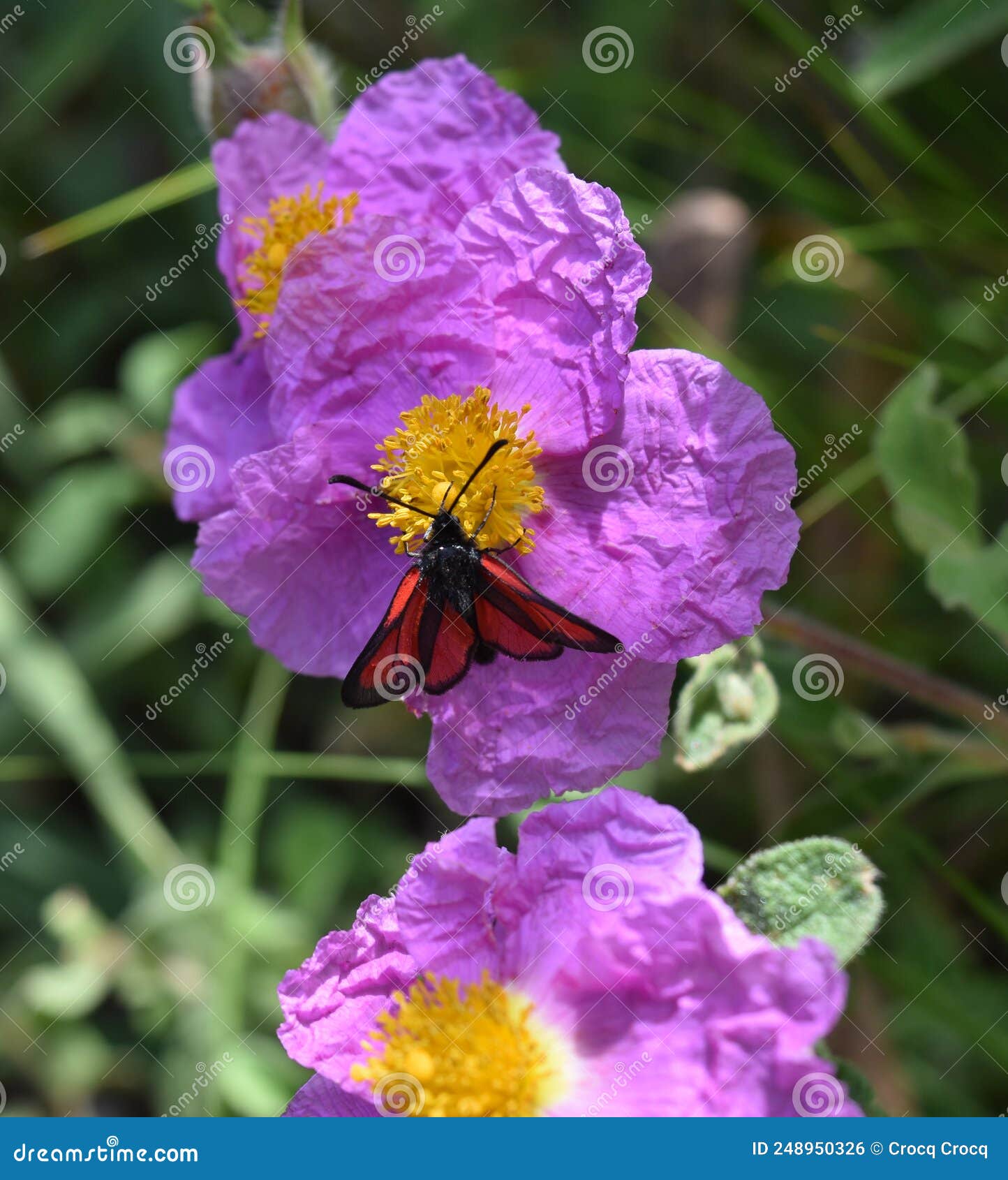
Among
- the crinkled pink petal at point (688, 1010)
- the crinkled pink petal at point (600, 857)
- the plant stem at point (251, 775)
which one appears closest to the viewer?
the crinkled pink petal at point (688, 1010)

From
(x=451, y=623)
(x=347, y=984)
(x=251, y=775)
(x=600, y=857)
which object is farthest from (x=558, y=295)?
(x=251, y=775)

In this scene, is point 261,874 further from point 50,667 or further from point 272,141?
point 272,141

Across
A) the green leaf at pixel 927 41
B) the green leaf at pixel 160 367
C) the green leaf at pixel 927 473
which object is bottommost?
the green leaf at pixel 160 367

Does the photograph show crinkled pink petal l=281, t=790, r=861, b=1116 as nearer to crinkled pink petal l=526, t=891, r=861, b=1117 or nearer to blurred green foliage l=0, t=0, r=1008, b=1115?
crinkled pink petal l=526, t=891, r=861, b=1117

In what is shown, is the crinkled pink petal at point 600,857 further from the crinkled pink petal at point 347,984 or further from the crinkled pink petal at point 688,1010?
the crinkled pink petal at point 347,984

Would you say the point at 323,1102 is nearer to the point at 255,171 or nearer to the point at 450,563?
the point at 450,563

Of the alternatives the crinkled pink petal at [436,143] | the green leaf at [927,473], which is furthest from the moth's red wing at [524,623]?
the green leaf at [927,473]

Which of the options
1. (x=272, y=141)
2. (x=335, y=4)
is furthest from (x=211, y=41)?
(x=335, y=4)
